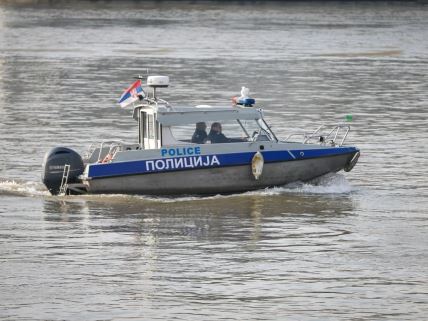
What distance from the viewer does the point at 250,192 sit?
106 feet

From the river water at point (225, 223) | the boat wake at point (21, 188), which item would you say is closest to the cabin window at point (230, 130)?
the river water at point (225, 223)

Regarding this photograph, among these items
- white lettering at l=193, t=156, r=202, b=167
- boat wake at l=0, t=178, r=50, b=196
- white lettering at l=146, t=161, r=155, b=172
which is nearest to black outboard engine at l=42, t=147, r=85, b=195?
boat wake at l=0, t=178, r=50, b=196

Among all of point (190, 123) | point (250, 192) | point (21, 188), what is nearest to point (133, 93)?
point (190, 123)

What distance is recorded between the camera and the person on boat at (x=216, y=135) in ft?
105

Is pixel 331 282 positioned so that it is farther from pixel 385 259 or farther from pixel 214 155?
pixel 214 155

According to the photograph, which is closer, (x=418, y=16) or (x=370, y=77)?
(x=370, y=77)

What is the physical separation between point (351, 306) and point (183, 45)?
71.1 m

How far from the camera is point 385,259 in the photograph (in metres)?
26.3

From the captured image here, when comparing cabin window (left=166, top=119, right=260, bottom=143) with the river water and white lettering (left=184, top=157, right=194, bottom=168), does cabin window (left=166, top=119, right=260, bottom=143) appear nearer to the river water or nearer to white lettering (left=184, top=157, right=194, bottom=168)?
white lettering (left=184, top=157, right=194, bottom=168)

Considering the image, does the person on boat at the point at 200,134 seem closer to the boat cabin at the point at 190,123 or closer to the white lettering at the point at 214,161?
the boat cabin at the point at 190,123

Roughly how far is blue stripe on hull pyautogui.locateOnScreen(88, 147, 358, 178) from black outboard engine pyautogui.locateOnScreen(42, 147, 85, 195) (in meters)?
0.56

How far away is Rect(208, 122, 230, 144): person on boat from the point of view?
3197 centimetres

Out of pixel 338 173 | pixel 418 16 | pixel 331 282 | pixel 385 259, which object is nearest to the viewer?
pixel 331 282

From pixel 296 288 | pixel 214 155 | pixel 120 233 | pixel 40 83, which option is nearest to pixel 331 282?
pixel 296 288
